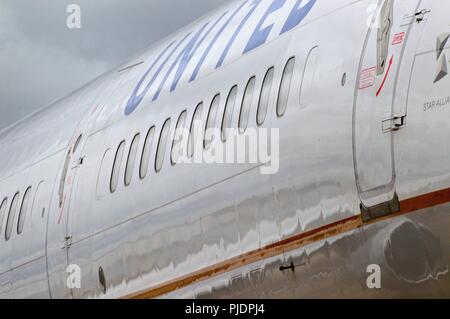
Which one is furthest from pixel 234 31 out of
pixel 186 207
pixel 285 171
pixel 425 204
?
pixel 425 204

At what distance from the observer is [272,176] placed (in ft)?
31.6

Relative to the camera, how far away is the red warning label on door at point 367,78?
8516 mm

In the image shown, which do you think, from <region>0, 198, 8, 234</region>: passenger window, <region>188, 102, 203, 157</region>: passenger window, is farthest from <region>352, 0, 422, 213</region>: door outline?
<region>0, 198, 8, 234</region>: passenger window

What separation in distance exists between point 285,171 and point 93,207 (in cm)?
431

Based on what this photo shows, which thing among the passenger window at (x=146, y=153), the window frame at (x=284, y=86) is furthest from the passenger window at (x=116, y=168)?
the window frame at (x=284, y=86)

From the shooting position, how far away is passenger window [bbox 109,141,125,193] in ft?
42.3

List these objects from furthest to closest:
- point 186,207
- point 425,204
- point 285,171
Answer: point 186,207 → point 285,171 → point 425,204

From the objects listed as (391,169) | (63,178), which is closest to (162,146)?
(63,178)

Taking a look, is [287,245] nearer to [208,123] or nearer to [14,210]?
[208,123]

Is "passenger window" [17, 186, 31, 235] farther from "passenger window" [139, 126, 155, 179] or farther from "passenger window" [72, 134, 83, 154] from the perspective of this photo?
"passenger window" [139, 126, 155, 179]

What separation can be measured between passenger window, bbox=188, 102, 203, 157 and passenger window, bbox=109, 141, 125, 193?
69.1 inches

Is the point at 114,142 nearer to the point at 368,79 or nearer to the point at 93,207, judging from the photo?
the point at 93,207
